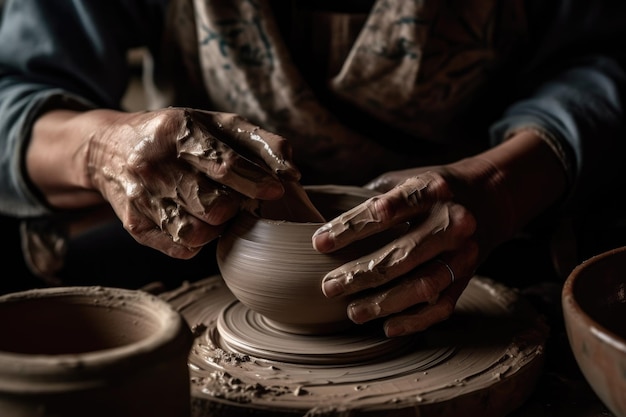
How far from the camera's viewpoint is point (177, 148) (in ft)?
3.82

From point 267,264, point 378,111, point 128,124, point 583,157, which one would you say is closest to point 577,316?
point 267,264

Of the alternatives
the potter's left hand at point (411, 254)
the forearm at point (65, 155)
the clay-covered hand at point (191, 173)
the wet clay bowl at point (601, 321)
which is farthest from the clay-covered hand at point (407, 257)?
the forearm at point (65, 155)

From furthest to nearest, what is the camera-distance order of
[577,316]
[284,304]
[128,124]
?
[128,124]
[284,304]
[577,316]

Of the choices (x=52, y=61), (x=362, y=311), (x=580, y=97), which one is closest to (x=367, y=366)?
(x=362, y=311)

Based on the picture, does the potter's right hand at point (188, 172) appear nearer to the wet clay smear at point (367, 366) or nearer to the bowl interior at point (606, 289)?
the wet clay smear at point (367, 366)

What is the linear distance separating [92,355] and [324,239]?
40cm

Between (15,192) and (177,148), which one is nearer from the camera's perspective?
(177,148)

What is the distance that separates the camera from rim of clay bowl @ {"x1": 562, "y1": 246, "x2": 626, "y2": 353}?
0.80 m

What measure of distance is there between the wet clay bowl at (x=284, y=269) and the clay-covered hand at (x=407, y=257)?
2 cm

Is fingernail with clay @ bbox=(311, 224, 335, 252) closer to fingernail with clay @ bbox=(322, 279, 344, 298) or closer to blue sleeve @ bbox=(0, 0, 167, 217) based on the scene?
fingernail with clay @ bbox=(322, 279, 344, 298)

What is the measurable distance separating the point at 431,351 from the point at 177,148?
0.49 metres

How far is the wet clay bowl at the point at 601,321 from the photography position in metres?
0.81

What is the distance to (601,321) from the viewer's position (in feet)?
3.19

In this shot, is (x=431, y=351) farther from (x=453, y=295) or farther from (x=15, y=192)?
(x=15, y=192)
